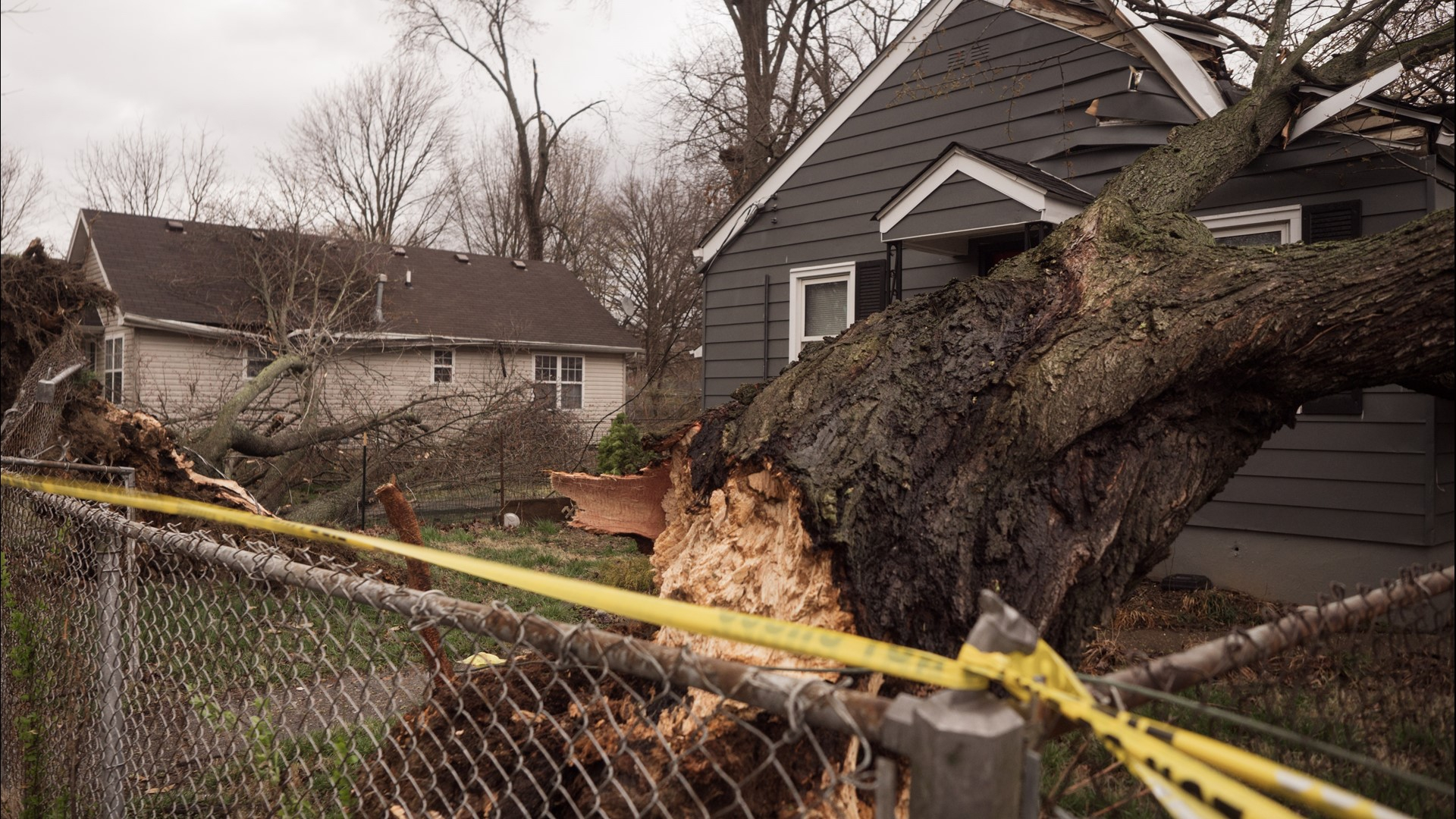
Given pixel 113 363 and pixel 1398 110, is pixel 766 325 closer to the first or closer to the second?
pixel 1398 110

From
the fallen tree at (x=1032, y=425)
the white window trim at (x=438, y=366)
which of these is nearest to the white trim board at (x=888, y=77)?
the fallen tree at (x=1032, y=425)

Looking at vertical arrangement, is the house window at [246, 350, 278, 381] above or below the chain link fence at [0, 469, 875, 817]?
above

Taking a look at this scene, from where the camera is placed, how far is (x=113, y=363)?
17109 millimetres

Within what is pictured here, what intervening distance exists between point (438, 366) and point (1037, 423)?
60.4 ft

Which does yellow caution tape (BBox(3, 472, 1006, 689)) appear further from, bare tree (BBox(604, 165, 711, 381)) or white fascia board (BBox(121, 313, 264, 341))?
bare tree (BBox(604, 165, 711, 381))

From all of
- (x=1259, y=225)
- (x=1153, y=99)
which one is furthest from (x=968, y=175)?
(x=1259, y=225)

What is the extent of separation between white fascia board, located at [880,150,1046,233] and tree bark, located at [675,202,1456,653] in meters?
4.69

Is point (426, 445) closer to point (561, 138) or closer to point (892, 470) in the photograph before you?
point (892, 470)

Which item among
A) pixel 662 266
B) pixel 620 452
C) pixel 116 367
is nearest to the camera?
pixel 620 452

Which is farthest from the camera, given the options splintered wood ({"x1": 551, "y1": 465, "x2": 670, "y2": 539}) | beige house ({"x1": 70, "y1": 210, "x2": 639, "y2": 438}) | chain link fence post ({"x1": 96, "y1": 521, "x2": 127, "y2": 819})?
beige house ({"x1": 70, "y1": 210, "x2": 639, "y2": 438})

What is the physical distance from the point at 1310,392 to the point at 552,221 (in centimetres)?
2968

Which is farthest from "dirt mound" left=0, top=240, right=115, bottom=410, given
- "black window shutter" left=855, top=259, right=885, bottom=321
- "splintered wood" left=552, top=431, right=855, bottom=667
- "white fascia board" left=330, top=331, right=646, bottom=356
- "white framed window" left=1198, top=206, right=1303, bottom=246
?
"white framed window" left=1198, top=206, right=1303, bottom=246

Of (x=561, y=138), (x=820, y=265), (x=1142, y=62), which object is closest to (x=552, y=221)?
(x=561, y=138)

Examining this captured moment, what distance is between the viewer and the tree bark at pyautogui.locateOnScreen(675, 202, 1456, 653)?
2.10m
